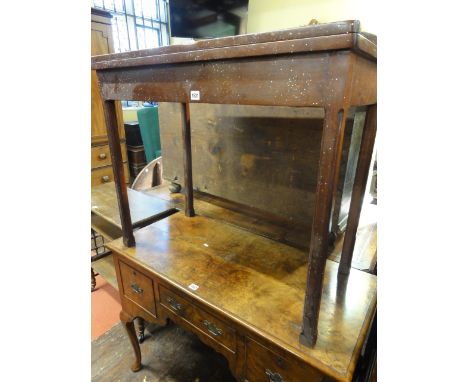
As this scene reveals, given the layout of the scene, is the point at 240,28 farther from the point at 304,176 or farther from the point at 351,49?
the point at 351,49

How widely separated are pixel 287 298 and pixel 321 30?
71 cm

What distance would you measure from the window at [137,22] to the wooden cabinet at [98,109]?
1.24 meters

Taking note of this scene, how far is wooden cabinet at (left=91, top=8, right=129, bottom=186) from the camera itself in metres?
2.27

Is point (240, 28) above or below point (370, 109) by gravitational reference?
above

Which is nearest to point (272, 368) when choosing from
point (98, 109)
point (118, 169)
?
point (118, 169)

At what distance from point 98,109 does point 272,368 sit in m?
2.49

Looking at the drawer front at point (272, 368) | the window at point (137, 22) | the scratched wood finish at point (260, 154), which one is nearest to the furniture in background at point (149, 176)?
the scratched wood finish at point (260, 154)

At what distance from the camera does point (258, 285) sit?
2.88ft

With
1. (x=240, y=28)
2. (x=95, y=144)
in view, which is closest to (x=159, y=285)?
(x=95, y=144)

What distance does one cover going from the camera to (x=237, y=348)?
2.65 ft

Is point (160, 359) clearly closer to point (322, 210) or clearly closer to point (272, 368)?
point (272, 368)

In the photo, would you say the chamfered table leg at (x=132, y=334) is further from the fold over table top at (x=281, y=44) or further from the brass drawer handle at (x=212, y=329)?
the fold over table top at (x=281, y=44)

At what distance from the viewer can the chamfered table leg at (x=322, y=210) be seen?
0.51 metres

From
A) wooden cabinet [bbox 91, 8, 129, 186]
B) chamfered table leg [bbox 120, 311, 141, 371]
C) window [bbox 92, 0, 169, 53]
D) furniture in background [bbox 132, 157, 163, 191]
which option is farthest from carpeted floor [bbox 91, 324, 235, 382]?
window [bbox 92, 0, 169, 53]
